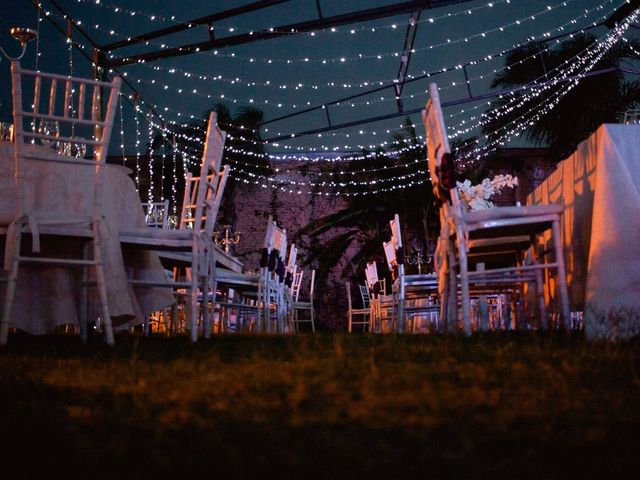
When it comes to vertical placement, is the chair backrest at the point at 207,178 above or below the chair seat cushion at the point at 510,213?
above

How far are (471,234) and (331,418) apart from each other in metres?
2.34

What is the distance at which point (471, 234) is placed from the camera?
10.9 feet

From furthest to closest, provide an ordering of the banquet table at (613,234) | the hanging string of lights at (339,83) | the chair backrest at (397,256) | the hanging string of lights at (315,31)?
the hanging string of lights at (339,83)
the hanging string of lights at (315,31)
the chair backrest at (397,256)
the banquet table at (613,234)

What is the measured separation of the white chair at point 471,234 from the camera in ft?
10.2

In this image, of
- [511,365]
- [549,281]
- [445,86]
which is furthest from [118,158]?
[511,365]

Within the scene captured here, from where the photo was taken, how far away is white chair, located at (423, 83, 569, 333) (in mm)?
3107

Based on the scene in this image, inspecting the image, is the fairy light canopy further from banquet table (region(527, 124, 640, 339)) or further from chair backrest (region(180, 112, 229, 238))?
banquet table (region(527, 124, 640, 339))

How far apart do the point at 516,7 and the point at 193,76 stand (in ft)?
13.0

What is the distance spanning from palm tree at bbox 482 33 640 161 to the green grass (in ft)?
38.2

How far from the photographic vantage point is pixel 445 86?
30.5ft

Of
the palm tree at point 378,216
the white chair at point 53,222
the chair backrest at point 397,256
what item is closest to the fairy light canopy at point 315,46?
the chair backrest at point 397,256

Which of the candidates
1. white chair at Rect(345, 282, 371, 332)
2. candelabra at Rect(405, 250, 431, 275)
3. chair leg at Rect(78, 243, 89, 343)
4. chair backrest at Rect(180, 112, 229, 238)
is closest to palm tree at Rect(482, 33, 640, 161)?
candelabra at Rect(405, 250, 431, 275)

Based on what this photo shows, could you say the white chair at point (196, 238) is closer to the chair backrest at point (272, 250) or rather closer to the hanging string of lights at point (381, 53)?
the chair backrest at point (272, 250)

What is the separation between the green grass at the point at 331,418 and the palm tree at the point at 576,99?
38.2ft
